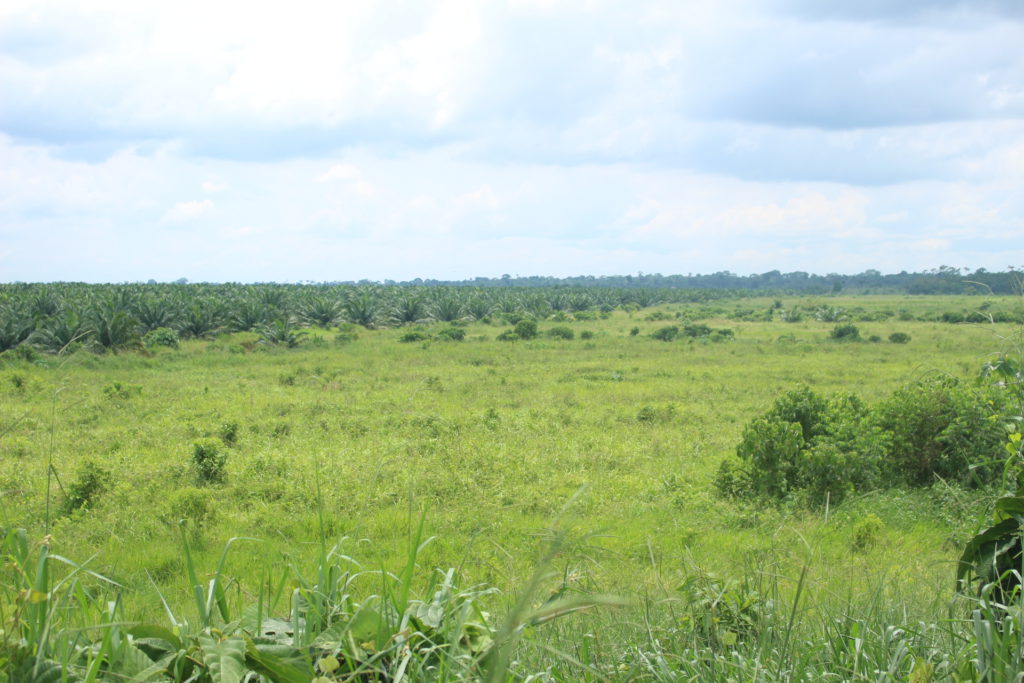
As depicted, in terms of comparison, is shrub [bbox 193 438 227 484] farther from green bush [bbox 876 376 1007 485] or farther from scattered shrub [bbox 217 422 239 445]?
green bush [bbox 876 376 1007 485]

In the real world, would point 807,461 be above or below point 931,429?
below

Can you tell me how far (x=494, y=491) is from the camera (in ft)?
27.9

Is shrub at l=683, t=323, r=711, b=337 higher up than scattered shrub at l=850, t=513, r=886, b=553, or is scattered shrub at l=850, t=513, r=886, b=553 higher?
shrub at l=683, t=323, r=711, b=337

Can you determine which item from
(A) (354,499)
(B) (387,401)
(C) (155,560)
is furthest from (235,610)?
(B) (387,401)

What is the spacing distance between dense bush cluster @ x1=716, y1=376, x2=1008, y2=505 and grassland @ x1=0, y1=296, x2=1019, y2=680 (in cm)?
38

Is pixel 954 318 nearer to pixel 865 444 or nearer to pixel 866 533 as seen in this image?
pixel 865 444

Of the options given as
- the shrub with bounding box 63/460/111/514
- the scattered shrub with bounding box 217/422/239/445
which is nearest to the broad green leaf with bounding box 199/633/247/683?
the shrub with bounding box 63/460/111/514

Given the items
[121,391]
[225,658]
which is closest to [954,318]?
[121,391]

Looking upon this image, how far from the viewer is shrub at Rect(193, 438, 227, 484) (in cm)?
902

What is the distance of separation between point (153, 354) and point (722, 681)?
24066 millimetres

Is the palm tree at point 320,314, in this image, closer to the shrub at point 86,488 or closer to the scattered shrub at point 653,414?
the scattered shrub at point 653,414

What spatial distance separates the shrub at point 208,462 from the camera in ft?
29.6

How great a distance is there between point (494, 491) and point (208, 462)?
3.66 m

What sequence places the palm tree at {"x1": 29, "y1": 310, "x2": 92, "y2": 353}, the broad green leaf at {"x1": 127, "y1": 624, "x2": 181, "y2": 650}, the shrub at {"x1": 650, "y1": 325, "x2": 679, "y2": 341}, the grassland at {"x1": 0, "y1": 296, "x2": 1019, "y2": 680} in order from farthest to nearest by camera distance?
Answer: the shrub at {"x1": 650, "y1": 325, "x2": 679, "y2": 341} → the palm tree at {"x1": 29, "y1": 310, "x2": 92, "y2": 353} → the grassland at {"x1": 0, "y1": 296, "x2": 1019, "y2": 680} → the broad green leaf at {"x1": 127, "y1": 624, "x2": 181, "y2": 650}
